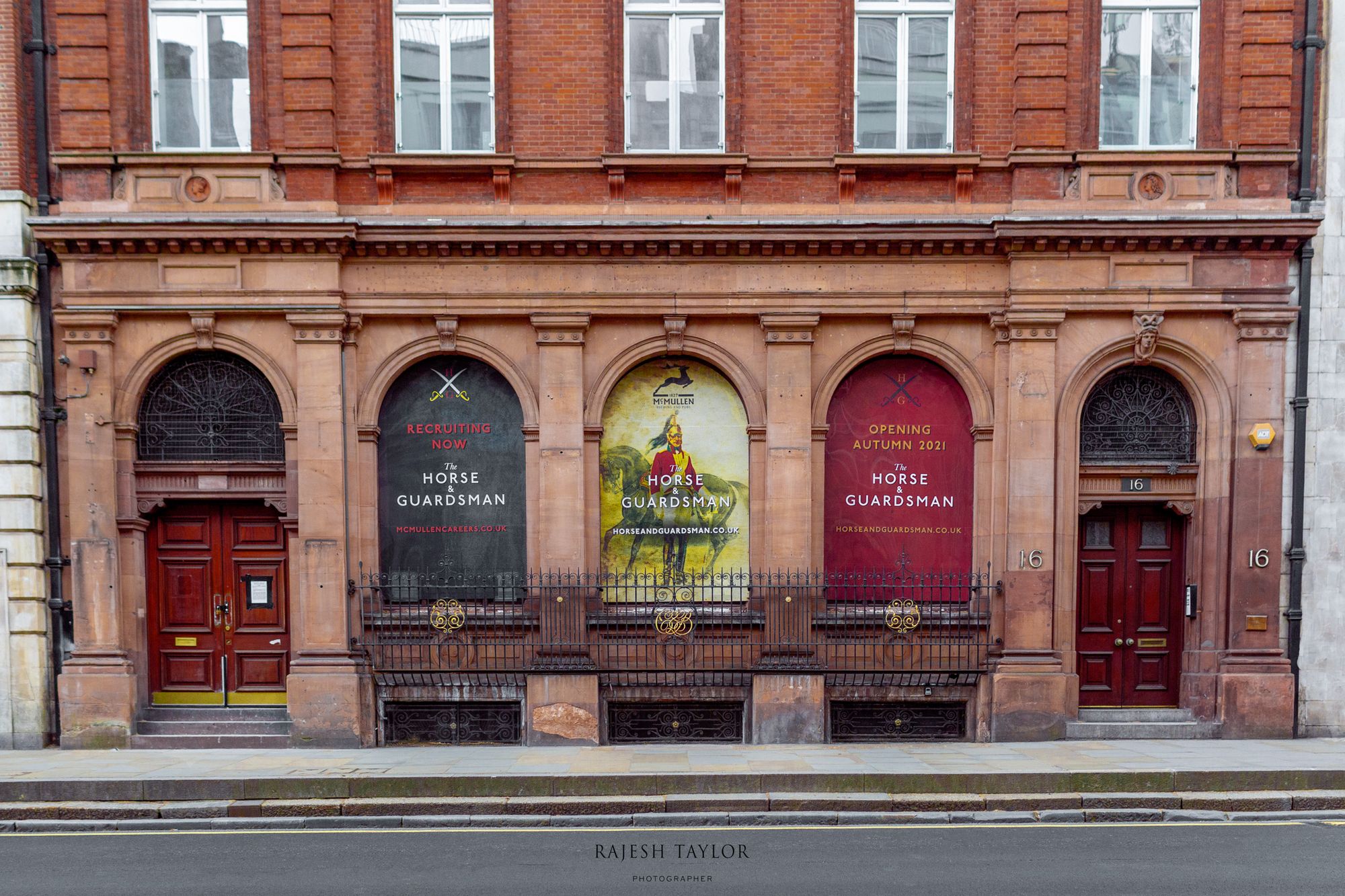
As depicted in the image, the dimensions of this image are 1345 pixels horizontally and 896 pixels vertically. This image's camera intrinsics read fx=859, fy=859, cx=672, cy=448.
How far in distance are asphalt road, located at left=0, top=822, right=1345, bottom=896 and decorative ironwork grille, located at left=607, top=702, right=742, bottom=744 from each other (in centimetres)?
263

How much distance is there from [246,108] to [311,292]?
2666mm

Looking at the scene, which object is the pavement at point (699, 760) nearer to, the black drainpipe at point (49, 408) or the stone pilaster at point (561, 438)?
the black drainpipe at point (49, 408)

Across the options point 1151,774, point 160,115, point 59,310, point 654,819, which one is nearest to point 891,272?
point 1151,774

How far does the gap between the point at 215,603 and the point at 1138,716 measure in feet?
39.7

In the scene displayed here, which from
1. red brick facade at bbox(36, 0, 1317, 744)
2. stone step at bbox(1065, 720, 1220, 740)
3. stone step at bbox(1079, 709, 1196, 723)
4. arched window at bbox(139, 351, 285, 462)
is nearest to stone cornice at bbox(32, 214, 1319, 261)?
red brick facade at bbox(36, 0, 1317, 744)

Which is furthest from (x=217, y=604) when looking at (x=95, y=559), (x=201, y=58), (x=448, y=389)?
(x=201, y=58)

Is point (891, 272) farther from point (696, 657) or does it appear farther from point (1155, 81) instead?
point (696, 657)

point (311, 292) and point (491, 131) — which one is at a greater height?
point (491, 131)

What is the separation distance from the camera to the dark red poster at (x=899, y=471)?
1134 centimetres

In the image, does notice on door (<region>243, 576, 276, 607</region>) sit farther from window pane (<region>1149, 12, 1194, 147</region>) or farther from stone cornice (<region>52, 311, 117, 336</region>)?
window pane (<region>1149, 12, 1194, 147</region>)

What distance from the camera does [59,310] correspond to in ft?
35.6

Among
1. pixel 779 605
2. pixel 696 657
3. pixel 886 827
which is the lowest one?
pixel 886 827

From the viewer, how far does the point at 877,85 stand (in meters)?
11.2

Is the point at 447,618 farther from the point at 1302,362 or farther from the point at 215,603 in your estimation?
the point at 1302,362
